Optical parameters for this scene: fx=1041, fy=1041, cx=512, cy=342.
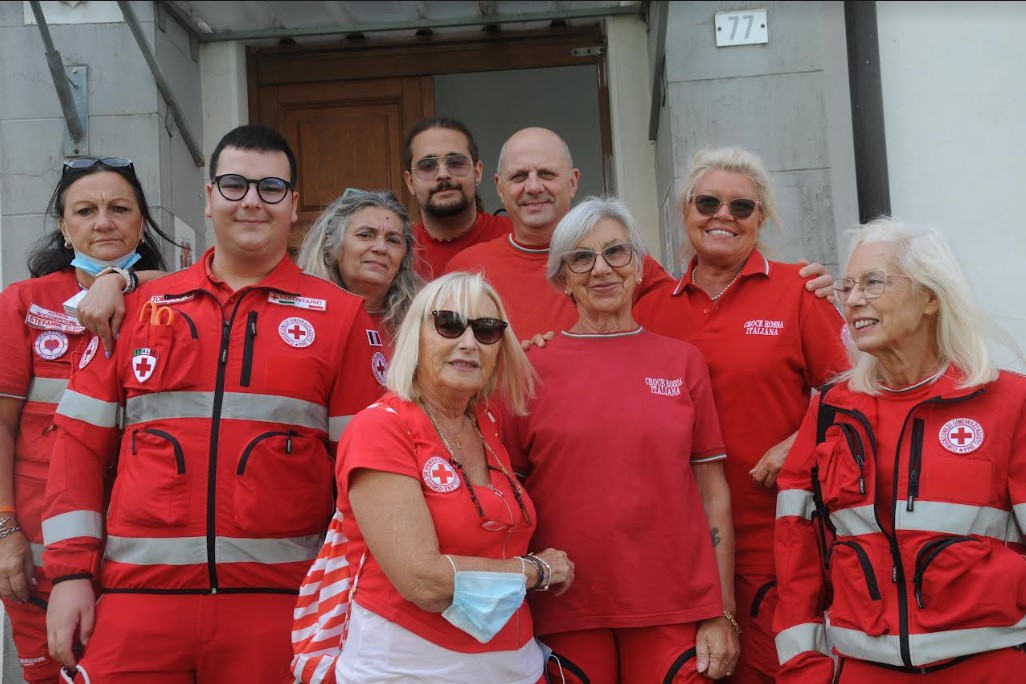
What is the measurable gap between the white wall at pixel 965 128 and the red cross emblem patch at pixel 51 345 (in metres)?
4.08

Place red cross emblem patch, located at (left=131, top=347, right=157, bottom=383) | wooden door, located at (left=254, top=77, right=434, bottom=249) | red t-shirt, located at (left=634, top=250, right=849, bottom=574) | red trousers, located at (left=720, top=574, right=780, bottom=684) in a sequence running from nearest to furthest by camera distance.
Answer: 1. red cross emblem patch, located at (left=131, top=347, right=157, bottom=383)
2. red trousers, located at (left=720, top=574, right=780, bottom=684)
3. red t-shirt, located at (left=634, top=250, right=849, bottom=574)
4. wooden door, located at (left=254, top=77, right=434, bottom=249)

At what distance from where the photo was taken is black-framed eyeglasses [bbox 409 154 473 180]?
4.80m

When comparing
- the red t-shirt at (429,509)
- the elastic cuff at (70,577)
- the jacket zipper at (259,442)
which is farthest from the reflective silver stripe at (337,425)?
the elastic cuff at (70,577)

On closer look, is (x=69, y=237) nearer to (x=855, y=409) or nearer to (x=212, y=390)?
(x=212, y=390)

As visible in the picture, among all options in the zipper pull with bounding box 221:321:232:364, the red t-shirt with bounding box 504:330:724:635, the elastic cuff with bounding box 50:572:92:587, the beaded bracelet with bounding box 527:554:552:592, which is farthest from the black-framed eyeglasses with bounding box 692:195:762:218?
the elastic cuff with bounding box 50:572:92:587

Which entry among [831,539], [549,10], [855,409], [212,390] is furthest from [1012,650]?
[549,10]

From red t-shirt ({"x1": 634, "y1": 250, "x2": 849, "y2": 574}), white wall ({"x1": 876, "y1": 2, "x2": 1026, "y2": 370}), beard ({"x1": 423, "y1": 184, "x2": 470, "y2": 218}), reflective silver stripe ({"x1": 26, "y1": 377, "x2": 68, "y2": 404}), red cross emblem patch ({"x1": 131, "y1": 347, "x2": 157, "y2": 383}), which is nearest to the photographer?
red cross emblem patch ({"x1": 131, "y1": 347, "x2": 157, "y2": 383})

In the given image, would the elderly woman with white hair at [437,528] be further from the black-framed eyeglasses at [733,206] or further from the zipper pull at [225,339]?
the black-framed eyeglasses at [733,206]

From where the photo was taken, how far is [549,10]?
6199mm

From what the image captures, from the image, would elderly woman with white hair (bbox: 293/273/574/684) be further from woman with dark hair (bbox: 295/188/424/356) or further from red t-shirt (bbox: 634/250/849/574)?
woman with dark hair (bbox: 295/188/424/356)

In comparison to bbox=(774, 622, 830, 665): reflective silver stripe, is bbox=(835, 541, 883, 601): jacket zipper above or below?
above

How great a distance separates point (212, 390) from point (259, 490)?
0.32m

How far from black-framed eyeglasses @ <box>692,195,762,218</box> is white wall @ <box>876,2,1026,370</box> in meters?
2.19

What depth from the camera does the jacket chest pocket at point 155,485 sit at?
293 cm
